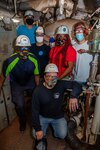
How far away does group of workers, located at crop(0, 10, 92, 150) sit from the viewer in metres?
2.04

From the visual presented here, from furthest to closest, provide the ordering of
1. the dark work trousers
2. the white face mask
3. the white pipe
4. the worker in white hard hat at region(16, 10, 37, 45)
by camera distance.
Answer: the worker in white hard hat at region(16, 10, 37, 45) → the white face mask → the dark work trousers → the white pipe

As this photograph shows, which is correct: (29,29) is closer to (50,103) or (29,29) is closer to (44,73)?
(44,73)

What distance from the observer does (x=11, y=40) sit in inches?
105

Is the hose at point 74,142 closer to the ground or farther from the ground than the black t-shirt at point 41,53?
closer to the ground

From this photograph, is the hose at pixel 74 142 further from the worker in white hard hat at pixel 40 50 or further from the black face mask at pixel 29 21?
the black face mask at pixel 29 21

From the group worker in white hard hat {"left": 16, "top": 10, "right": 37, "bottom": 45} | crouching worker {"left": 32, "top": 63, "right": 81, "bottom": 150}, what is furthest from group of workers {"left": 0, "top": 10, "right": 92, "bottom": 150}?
worker in white hard hat {"left": 16, "top": 10, "right": 37, "bottom": 45}

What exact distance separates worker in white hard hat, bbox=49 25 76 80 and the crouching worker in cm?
28

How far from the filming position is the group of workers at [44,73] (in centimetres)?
204

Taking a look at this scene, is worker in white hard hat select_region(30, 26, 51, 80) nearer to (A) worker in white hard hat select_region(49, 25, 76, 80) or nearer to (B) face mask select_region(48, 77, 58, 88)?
(A) worker in white hard hat select_region(49, 25, 76, 80)

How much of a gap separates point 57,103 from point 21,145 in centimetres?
77

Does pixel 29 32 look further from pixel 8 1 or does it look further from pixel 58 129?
pixel 58 129

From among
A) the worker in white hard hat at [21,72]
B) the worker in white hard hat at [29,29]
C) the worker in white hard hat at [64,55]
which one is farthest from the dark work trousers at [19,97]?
the worker in white hard hat at [29,29]

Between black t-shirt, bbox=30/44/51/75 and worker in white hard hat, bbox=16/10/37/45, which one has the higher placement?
worker in white hard hat, bbox=16/10/37/45

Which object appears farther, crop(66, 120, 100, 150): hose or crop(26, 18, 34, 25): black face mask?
crop(26, 18, 34, 25): black face mask
